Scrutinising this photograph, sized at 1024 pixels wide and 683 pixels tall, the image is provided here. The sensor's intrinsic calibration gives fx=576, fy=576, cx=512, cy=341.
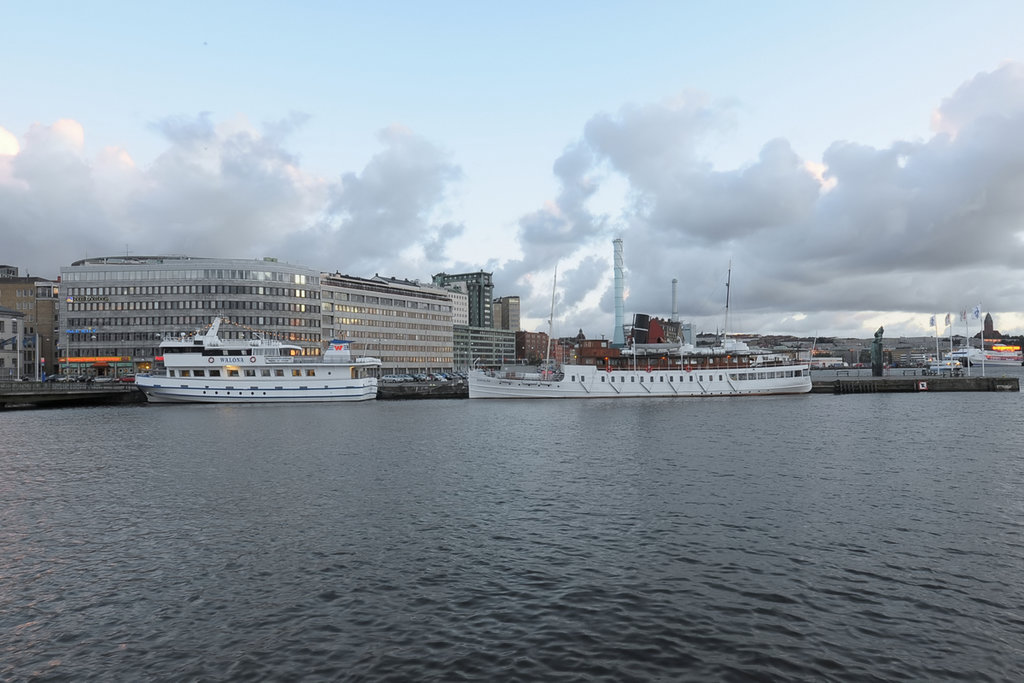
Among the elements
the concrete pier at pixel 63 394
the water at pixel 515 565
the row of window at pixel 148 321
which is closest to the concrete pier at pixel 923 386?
the water at pixel 515 565

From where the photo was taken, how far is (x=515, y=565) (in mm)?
Answer: 19297

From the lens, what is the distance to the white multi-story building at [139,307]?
144 metres

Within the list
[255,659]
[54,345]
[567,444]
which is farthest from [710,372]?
[54,345]

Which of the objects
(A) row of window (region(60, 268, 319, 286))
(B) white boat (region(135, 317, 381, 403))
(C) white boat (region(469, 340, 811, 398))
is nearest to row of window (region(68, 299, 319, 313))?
(A) row of window (region(60, 268, 319, 286))

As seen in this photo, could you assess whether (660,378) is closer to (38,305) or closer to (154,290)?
(154,290)

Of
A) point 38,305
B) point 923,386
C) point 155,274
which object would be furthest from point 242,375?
point 923,386

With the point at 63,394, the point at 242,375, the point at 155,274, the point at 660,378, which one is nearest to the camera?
the point at 63,394

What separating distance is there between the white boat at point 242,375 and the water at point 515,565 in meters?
48.3

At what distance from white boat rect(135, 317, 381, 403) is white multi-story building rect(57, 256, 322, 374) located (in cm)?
5580

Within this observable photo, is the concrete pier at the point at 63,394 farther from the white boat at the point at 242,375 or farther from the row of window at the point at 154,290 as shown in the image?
the row of window at the point at 154,290

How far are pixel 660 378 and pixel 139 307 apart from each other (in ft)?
423

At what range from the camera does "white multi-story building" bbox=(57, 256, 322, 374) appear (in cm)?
14412

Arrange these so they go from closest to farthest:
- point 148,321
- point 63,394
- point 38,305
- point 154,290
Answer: point 63,394 → point 148,321 → point 154,290 → point 38,305

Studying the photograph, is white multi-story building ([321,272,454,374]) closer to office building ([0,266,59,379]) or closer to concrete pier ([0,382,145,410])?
concrete pier ([0,382,145,410])
